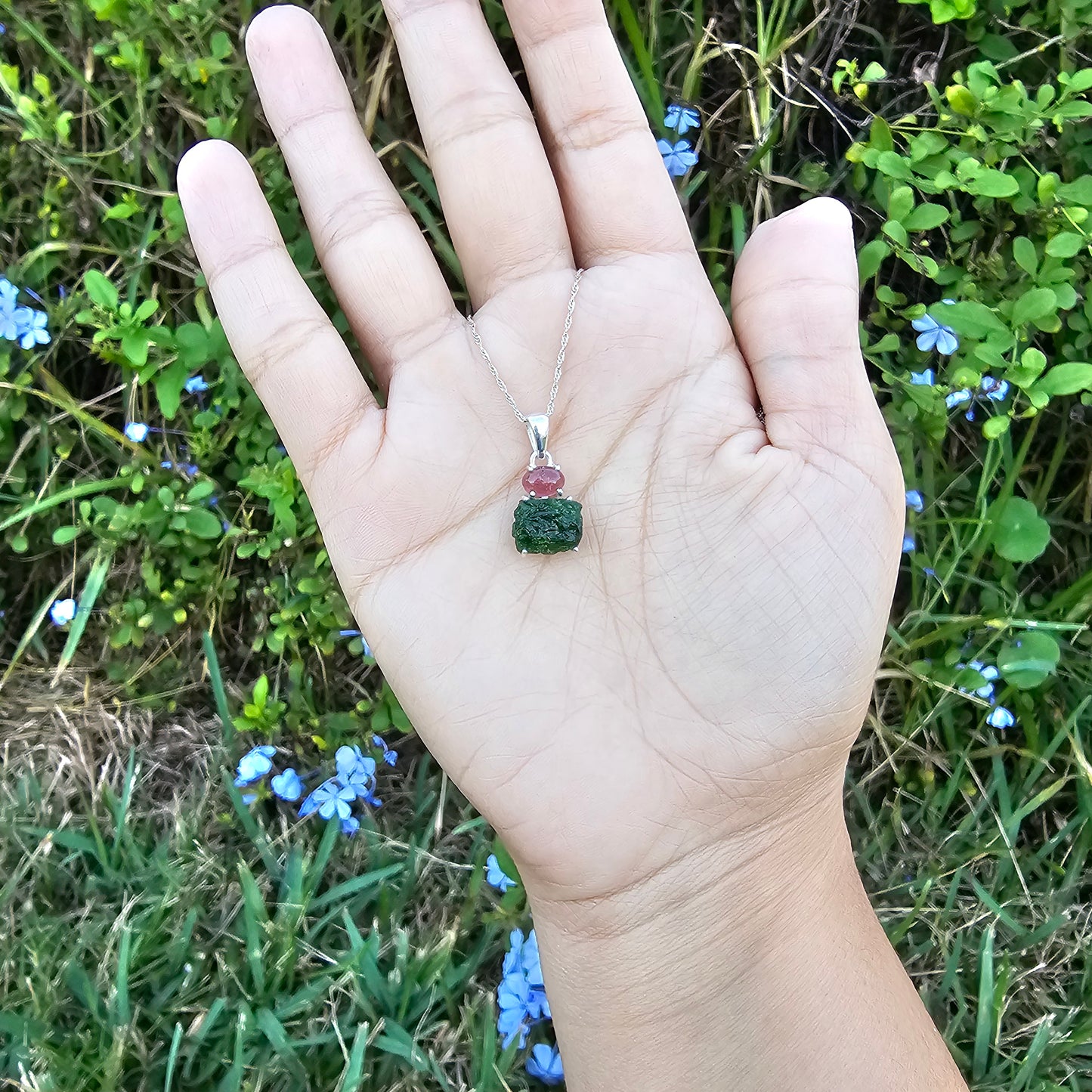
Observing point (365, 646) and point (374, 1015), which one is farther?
point (365, 646)

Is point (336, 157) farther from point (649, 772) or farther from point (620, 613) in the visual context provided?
point (649, 772)

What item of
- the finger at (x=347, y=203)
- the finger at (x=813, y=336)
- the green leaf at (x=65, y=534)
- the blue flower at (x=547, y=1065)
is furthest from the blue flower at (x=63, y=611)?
the finger at (x=813, y=336)

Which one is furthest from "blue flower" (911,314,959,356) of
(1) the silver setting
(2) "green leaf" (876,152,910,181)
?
(1) the silver setting

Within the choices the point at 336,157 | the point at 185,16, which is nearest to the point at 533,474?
the point at 336,157

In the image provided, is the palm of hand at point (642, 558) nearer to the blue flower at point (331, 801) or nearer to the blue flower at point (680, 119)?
the blue flower at point (331, 801)

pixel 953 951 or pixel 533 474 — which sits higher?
pixel 533 474

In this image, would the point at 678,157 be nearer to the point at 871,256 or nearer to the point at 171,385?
the point at 871,256

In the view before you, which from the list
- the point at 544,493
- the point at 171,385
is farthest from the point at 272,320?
the point at 544,493
